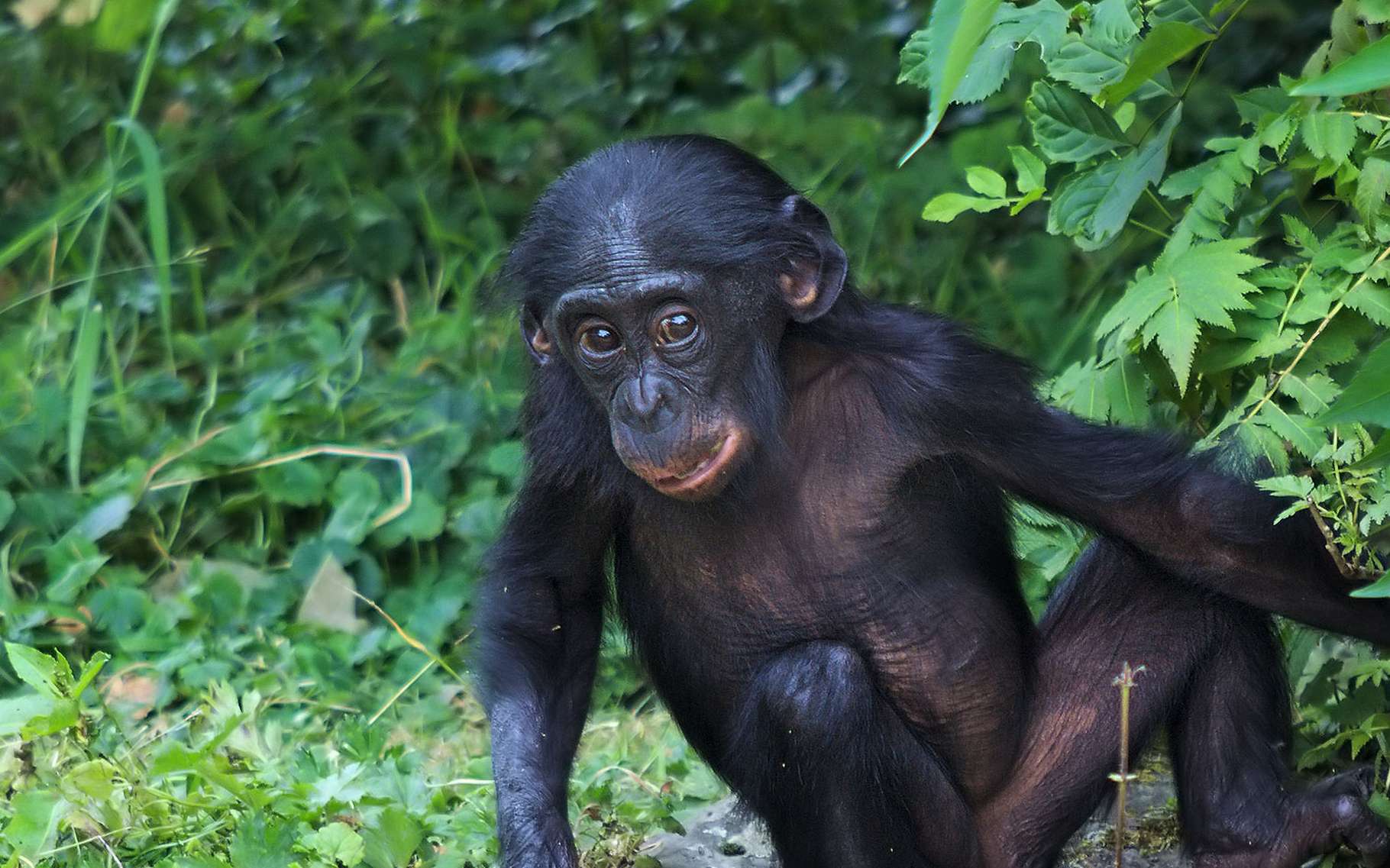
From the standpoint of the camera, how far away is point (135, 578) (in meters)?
6.49

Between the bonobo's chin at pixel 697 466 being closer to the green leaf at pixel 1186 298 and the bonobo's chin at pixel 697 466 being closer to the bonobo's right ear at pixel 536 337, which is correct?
the bonobo's right ear at pixel 536 337

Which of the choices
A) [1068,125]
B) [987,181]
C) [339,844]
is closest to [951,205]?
[987,181]

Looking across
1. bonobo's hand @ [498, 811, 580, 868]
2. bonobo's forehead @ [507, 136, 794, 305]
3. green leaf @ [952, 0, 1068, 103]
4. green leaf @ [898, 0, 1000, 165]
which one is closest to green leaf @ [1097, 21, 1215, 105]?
green leaf @ [952, 0, 1068, 103]

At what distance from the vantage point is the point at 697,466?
4.03 metres

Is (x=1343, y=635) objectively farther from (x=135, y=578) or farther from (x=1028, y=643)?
(x=135, y=578)

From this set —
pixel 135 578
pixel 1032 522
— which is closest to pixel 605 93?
pixel 135 578

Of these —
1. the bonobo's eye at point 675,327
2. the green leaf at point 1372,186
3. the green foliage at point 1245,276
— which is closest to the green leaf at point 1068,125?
the green foliage at point 1245,276

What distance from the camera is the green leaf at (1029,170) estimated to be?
4398 millimetres

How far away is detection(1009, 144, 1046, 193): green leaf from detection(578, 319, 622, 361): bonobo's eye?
109cm

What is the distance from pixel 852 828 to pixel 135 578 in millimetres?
3544

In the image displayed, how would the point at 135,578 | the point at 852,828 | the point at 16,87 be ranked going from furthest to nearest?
the point at 16,87, the point at 135,578, the point at 852,828

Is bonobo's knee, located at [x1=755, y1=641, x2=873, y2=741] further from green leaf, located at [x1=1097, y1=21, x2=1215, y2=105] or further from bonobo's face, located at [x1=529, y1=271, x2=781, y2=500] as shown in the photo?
green leaf, located at [x1=1097, y1=21, x2=1215, y2=105]

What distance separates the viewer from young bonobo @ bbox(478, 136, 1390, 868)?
4.01m

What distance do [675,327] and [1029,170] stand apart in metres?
1.02
